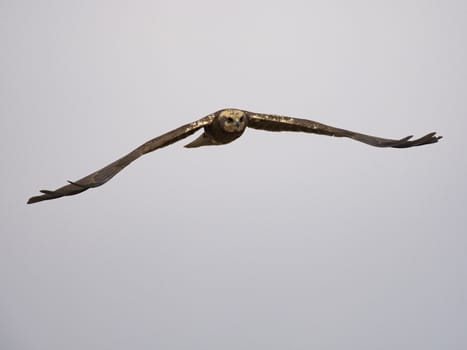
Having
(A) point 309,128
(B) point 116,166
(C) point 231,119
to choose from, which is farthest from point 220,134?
(B) point 116,166

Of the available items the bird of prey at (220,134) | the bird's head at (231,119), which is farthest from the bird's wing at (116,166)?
the bird's head at (231,119)

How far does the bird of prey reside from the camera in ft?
29.3

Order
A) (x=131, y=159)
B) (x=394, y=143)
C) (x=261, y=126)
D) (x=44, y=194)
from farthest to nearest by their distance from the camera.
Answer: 1. (x=394, y=143)
2. (x=261, y=126)
3. (x=131, y=159)
4. (x=44, y=194)

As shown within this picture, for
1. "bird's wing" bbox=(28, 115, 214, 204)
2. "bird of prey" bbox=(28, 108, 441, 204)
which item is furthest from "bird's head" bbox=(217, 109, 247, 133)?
"bird's wing" bbox=(28, 115, 214, 204)

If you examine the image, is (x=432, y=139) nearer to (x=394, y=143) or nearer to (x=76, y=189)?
(x=394, y=143)

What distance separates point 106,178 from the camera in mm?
9031

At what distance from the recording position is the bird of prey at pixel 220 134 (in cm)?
895

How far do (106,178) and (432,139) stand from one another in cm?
425

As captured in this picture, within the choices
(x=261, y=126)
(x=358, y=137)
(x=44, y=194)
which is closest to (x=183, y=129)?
(x=261, y=126)

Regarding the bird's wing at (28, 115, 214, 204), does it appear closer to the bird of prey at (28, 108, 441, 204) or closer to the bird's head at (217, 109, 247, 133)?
the bird of prey at (28, 108, 441, 204)

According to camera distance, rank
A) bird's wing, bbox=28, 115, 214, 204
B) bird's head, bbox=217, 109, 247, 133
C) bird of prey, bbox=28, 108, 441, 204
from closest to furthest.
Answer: bird's wing, bbox=28, 115, 214, 204 < bird of prey, bbox=28, 108, 441, 204 < bird's head, bbox=217, 109, 247, 133

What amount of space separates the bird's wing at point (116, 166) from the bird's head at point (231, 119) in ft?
0.46

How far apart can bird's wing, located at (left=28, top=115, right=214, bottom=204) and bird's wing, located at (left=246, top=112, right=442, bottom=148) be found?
0.64 metres

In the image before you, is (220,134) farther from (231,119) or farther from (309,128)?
(309,128)
